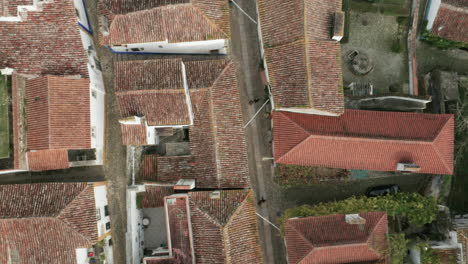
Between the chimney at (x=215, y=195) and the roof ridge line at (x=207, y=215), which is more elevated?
the chimney at (x=215, y=195)

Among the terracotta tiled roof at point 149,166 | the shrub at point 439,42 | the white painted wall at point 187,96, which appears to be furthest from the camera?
the shrub at point 439,42

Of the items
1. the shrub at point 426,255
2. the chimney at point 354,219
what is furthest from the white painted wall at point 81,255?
the shrub at point 426,255

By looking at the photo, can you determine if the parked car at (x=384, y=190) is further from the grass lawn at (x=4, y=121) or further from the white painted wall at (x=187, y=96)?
the grass lawn at (x=4, y=121)

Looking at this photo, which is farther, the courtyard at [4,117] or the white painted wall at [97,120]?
the white painted wall at [97,120]

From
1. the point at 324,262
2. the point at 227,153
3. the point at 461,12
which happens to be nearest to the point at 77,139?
the point at 227,153

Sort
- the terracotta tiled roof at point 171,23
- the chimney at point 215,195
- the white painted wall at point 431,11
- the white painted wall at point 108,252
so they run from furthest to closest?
1. the white painted wall at point 431,11
2. the white painted wall at point 108,252
3. the chimney at point 215,195
4. the terracotta tiled roof at point 171,23

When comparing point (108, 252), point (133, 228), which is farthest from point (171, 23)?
point (108, 252)
